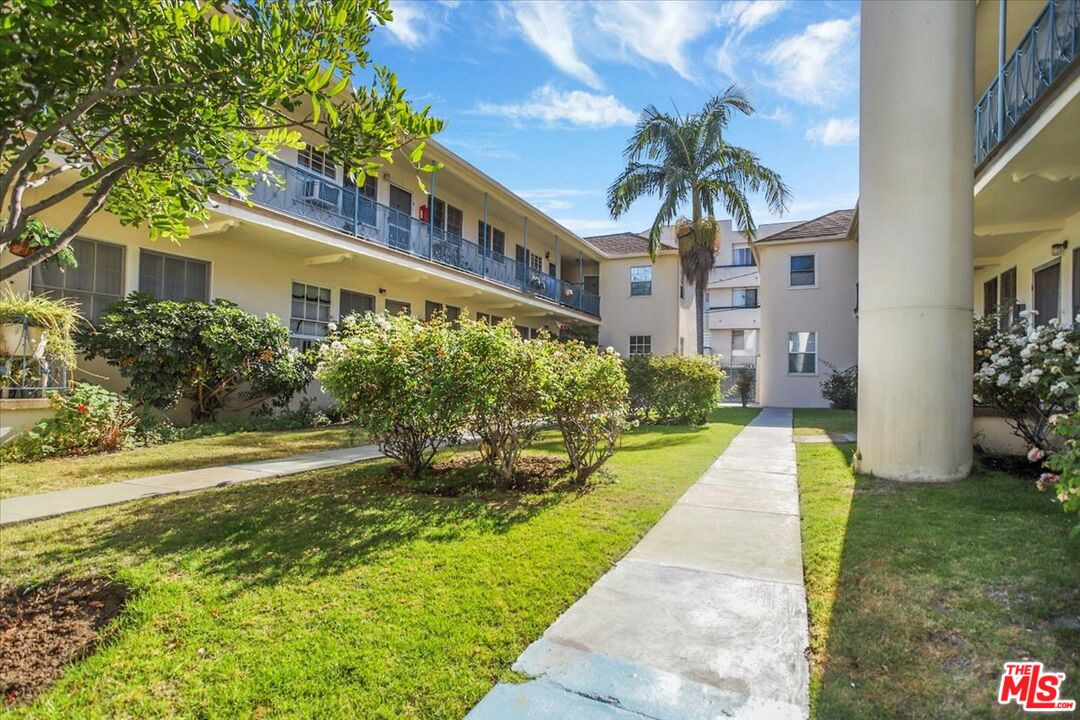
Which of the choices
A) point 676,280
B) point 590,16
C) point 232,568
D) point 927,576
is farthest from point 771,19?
point 676,280

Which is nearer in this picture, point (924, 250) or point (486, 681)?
point (486, 681)

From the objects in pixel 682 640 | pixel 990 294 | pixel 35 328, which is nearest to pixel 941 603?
pixel 682 640

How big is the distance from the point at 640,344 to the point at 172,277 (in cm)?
1912

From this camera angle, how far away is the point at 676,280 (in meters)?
25.2

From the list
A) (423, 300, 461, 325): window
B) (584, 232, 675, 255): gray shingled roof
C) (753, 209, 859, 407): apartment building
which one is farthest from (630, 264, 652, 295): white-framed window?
(423, 300, 461, 325): window

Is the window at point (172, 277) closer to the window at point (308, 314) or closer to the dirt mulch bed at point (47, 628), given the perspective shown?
the window at point (308, 314)

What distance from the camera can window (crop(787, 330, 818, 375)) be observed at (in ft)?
72.4

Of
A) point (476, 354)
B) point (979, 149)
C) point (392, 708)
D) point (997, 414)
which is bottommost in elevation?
point (392, 708)

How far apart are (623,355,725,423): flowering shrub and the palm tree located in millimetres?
7273

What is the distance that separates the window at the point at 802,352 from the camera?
22.1 meters

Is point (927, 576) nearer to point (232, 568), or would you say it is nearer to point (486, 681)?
point (486, 681)

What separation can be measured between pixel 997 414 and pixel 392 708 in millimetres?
9242

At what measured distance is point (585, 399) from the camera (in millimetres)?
6215

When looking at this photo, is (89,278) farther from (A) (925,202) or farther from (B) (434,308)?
(A) (925,202)
